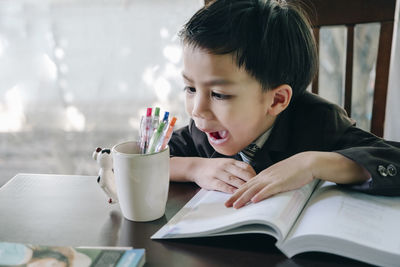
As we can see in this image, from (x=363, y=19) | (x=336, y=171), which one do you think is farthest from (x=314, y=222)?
(x=363, y=19)

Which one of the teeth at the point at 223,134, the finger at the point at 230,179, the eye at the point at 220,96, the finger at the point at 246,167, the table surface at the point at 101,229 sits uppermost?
the eye at the point at 220,96

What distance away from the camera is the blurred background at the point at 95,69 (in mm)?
1775

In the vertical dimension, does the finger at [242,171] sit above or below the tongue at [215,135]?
below

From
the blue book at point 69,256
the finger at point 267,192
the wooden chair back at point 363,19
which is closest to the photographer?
the blue book at point 69,256

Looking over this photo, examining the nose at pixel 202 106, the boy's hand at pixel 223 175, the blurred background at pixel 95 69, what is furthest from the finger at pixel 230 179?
the blurred background at pixel 95 69

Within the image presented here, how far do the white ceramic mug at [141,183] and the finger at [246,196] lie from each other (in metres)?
0.12

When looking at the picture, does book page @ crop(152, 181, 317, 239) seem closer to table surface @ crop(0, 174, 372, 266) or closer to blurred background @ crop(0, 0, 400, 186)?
table surface @ crop(0, 174, 372, 266)

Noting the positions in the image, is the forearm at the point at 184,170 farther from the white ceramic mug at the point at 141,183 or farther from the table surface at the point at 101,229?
the white ceramic mug at the point at 141,183

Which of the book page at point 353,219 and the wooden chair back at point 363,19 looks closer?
the book page at point 353,219

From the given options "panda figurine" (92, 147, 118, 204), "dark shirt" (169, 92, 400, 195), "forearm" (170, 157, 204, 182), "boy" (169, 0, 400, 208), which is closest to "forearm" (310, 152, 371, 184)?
"boy" (169, 0, 400, 208)

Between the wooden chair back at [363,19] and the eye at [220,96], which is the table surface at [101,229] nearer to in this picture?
the eye at [220,96]

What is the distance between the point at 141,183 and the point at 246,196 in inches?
6.5

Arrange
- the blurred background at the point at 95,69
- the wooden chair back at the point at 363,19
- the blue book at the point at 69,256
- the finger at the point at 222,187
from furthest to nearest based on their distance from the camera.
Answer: the blurred background at the point at 95,69 → the wooden chair back at the point at 363,19 → the finger at the point at 222,187 → the blue book at the point at 69,256

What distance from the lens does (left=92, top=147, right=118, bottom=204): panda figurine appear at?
728mm
